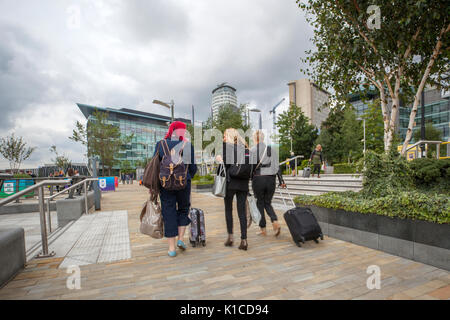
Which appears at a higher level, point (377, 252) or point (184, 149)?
point (184, 149)

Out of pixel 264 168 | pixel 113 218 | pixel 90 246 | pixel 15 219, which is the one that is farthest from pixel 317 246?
pixel 15 219

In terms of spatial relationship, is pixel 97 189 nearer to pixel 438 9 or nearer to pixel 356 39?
pixel 356 39

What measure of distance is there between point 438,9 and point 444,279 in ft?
15.5

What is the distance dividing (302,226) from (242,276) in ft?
4.86

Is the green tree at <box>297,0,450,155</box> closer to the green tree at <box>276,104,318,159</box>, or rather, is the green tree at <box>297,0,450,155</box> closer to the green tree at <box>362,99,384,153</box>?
the green tree at <box>362,99,384,153</box>

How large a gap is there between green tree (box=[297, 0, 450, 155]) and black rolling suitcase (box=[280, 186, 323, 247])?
2.65 m

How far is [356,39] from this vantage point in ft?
17.5

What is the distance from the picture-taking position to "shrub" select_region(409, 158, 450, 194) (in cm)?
556

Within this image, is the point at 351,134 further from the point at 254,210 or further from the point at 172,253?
the point at 172,253

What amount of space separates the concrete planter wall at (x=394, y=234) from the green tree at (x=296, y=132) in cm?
2939

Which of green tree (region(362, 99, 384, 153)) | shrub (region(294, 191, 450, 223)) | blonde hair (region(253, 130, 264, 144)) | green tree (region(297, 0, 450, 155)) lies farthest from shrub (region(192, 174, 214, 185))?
green tree (region(362, 99, 384, 153))

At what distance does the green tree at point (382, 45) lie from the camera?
15.6ft

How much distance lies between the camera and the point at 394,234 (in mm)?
3400
